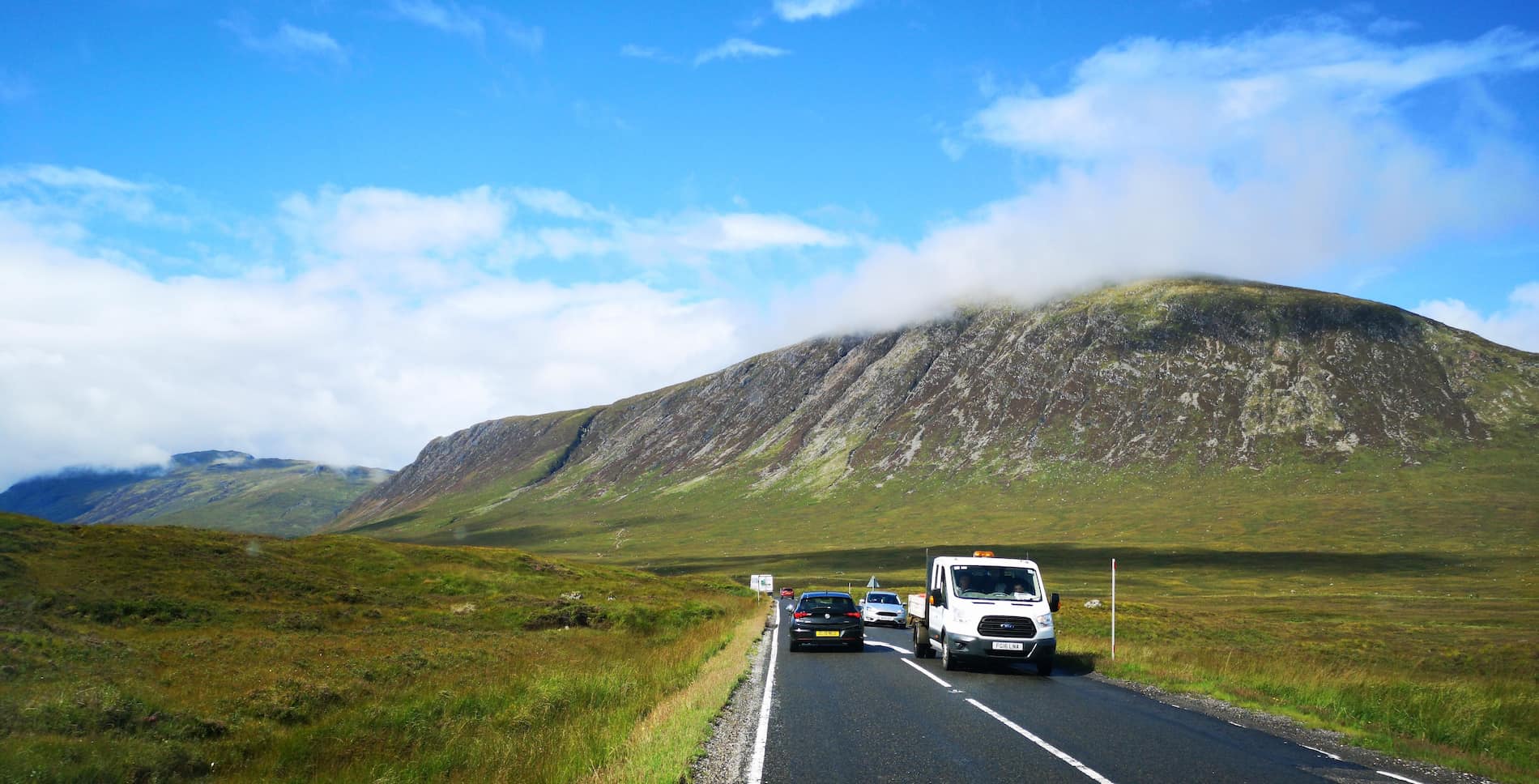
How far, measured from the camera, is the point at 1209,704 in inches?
686

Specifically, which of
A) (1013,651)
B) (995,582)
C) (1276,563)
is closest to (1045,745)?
(1013,651)

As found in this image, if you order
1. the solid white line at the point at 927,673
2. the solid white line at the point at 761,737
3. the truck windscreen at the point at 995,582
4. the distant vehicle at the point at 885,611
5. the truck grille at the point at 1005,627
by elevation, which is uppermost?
the truck windscreen at the point at 995,582

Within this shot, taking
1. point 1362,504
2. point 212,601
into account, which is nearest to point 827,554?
point 1362,504

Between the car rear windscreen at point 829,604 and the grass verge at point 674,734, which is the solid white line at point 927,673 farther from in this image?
the grass verge at point 674,734

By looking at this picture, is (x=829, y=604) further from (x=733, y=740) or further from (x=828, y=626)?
(x=733, y=740)

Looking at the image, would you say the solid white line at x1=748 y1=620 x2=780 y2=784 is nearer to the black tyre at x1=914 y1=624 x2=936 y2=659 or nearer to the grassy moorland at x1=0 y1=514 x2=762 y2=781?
the grassy moorland at x1=0 y1=514 x2=762 y2=781

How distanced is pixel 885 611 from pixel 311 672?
29.7 metres

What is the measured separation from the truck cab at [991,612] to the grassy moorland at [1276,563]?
1326 mm

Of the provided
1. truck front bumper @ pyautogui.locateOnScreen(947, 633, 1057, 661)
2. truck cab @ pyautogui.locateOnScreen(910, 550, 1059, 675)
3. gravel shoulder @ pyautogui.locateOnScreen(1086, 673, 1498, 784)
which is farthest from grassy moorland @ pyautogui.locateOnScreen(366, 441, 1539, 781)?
truck front bumper @ pyautogui.locateOnScreen(947, 633, 1057, 661)

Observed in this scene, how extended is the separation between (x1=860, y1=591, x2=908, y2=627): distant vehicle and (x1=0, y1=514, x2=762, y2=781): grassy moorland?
265 inches

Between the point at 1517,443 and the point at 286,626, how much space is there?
21027 centimetres

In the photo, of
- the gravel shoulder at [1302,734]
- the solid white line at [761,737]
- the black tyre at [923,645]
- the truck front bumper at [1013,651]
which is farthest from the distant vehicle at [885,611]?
the gravel shoulder at [1302,734]

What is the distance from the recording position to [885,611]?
45938 millimetres

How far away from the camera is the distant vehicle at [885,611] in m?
45.7
